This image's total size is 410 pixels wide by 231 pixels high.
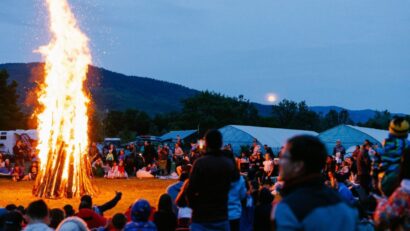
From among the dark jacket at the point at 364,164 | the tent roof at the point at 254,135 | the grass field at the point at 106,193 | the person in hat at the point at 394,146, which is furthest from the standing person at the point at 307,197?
the tent roof at the point at 254,135

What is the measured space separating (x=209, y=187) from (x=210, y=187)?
0.03ft

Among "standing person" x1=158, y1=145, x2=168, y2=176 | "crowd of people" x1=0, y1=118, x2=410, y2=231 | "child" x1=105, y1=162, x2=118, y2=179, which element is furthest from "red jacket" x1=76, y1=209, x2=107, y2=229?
"standing person" x1=158, y1=145, x2=168, y2=176

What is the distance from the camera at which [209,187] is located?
18.3ft

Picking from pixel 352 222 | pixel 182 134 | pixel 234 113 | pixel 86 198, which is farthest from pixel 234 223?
pixel 234 113

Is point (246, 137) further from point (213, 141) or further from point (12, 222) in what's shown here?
point (213, 141)

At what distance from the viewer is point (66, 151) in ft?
53.8

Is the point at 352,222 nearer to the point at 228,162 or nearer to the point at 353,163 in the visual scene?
the point at 228,162

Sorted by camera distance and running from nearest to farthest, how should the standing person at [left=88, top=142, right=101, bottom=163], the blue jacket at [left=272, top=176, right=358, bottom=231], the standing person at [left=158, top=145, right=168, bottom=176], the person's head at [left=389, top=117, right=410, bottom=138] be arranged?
the blue jacket at [left=272, top=176, right=358, bottom=231] → the person's head at [left=389, top=117, right=410, bottom=138] → the standing person at [left=88, top=142, right=101, bottom=163] → the standing person at [left=158, top=145, right=168, bottom=176]

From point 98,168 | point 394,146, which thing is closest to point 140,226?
point 394,146

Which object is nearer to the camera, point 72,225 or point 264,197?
point 72,225

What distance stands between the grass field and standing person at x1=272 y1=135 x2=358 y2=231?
10350mm

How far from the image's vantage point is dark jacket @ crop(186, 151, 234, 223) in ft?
18.2

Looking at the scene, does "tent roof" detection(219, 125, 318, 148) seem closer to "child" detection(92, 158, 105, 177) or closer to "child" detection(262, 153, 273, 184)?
"child" detection(92, 158, 105, 177)

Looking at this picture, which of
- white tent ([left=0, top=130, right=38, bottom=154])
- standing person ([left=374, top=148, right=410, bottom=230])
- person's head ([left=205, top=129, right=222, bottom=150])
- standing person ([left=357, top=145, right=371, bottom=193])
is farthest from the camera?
white tent ([left=0, top=130, right=38, bottom=154])
